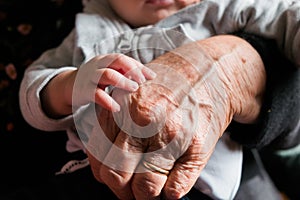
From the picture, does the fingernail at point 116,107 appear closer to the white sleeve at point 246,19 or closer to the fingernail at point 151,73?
the fingernail at point 151,73

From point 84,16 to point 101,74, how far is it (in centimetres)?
33

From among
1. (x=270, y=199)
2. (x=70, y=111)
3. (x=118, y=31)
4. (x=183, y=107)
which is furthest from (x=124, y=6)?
(x=270, y=199)

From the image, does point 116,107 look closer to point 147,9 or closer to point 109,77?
point 109,77

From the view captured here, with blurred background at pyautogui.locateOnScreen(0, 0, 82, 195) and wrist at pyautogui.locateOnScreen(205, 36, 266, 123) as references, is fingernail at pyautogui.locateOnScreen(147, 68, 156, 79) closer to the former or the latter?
wrist at pyautogui.locateOnScreen(205, 36, 266, 123)

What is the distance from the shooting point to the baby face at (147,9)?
2.95 ft

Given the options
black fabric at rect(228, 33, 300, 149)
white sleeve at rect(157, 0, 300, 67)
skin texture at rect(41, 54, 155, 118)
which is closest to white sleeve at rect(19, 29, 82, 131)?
skin texture at rect(41, 54, 155, 118)

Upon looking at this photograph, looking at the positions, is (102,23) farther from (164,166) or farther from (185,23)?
(164,166)

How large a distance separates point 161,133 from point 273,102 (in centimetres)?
26

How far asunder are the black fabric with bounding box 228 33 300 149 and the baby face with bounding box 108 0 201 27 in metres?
0.14

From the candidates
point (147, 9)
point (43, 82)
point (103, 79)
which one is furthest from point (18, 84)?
point (103, 79)

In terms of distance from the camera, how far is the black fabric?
0.81 metres

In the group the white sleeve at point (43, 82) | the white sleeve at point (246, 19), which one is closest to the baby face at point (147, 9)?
the white sleeve at point (246, 19)

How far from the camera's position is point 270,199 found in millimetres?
935

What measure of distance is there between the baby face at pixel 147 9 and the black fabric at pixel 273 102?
14 centimetres
